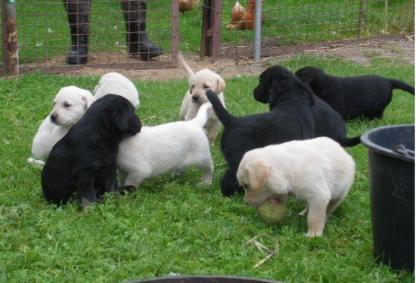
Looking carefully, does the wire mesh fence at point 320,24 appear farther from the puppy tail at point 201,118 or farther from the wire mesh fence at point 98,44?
the puppy tail at point 201,118

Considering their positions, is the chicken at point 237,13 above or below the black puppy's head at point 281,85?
above

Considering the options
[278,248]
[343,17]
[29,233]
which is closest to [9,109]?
[29,233]

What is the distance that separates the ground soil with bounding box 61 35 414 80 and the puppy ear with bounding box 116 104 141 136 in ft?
15.8

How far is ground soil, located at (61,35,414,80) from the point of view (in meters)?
10.4

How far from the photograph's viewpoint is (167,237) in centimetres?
459

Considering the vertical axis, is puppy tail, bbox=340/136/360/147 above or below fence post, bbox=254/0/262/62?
below

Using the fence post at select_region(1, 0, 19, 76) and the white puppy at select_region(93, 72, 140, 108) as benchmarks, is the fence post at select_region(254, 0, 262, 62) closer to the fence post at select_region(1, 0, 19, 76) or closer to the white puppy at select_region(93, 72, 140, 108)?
the fence post at select_region(1, 0, 19, 76)

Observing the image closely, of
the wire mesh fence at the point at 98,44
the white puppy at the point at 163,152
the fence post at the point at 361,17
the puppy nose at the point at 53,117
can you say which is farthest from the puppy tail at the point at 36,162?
the fence post at the point at 361,17

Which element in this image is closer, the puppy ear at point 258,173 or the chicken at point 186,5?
the puppy ear at point 258,173

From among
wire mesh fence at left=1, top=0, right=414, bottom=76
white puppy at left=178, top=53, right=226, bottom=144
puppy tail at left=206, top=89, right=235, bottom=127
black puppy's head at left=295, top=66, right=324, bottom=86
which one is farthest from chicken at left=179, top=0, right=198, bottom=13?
puppy tail at left=206, top=89, right=235, bottom=127

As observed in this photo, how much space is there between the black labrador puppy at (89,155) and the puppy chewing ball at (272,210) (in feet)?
3.63

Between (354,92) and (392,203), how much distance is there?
3.96 meters

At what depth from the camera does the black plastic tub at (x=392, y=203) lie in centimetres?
380

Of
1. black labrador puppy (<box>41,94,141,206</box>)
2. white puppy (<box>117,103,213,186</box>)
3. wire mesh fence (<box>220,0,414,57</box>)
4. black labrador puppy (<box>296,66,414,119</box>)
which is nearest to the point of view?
black labrador puppy (<box>41,94,141,206</box>)
